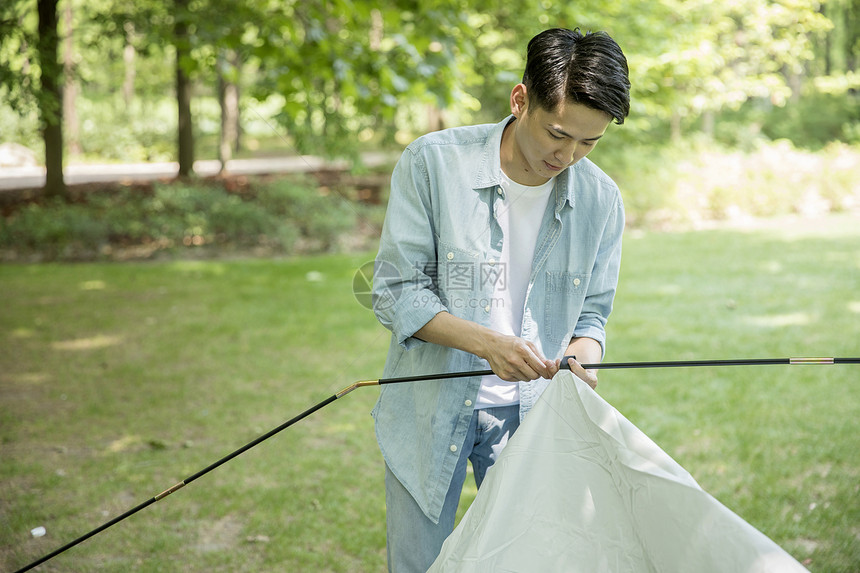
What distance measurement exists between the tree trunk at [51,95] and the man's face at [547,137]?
746cm

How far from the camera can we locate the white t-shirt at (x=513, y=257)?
1862 mm

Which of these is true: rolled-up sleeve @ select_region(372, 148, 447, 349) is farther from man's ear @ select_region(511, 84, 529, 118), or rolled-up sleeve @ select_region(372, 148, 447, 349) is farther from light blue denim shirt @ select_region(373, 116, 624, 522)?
man's ear @ select_region(511, 84, 529, 118)

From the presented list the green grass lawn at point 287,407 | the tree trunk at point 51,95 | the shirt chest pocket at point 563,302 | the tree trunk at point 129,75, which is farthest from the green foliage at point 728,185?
the tree trunk at point 129,75

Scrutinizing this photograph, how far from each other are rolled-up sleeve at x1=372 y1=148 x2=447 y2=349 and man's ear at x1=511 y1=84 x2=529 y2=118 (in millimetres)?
265

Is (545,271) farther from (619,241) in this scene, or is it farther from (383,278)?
(383,278)

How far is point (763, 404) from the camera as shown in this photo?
4777 millimetres

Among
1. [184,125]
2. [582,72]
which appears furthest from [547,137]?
[184,125]

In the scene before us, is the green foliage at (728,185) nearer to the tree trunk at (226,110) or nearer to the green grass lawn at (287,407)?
the green grass lawn at (287,407)

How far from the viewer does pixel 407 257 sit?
5.76 ft

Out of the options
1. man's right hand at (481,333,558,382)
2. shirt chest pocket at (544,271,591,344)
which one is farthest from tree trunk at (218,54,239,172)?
man's right hand at (481,333,558,382)

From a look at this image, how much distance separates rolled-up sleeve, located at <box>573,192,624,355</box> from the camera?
196 cm

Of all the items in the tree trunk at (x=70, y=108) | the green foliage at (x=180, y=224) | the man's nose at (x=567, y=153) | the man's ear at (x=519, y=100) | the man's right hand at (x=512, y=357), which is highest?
the tree trunk at (x=70, y=108)

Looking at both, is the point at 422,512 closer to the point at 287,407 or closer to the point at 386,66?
the point at 287,407

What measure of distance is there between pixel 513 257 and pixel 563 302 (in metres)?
0.17
